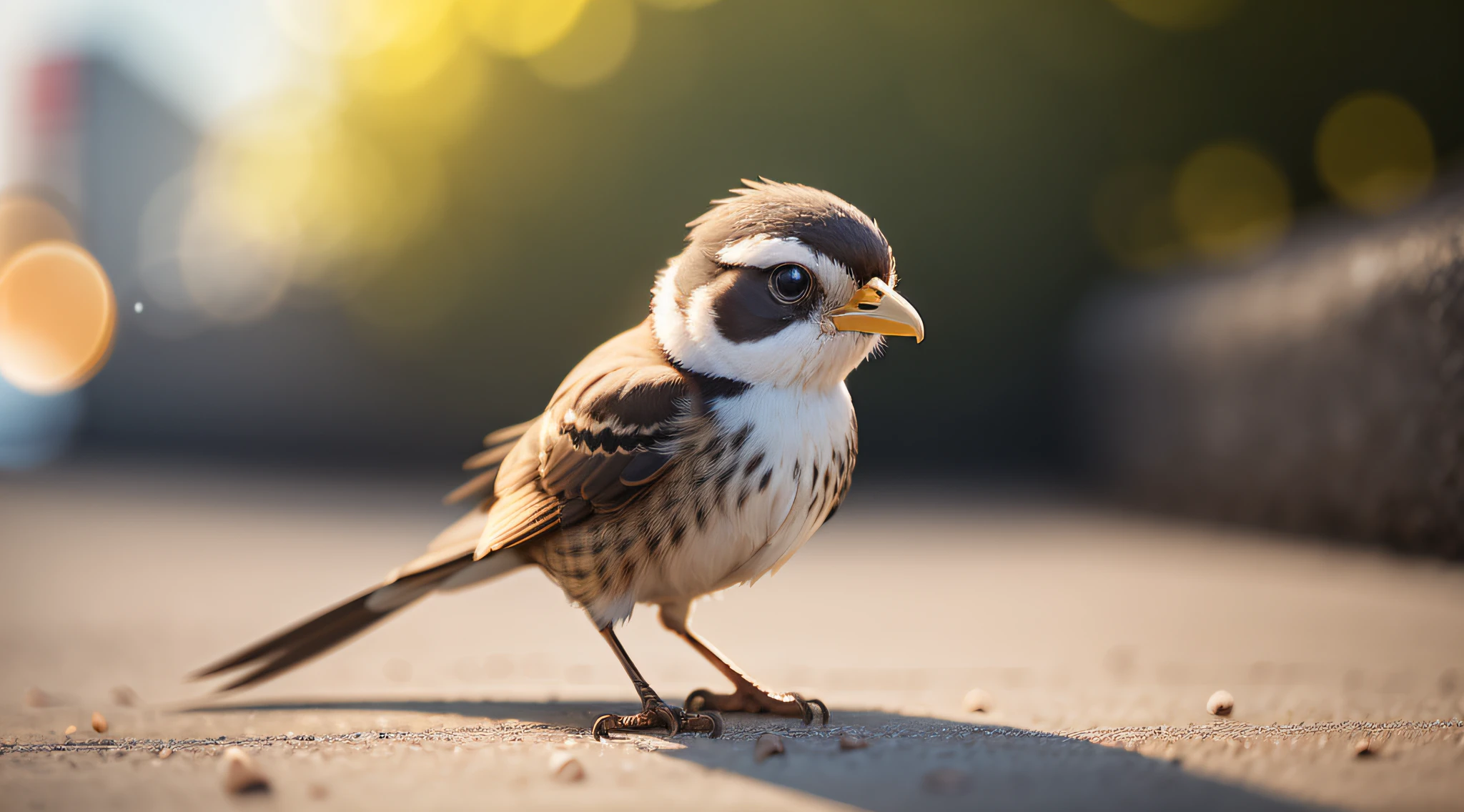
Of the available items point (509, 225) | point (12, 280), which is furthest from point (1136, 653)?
point (12, 280)

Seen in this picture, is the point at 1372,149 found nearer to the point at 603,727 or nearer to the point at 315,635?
the point at 603,727

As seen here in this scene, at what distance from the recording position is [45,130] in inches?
409

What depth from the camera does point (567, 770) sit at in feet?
6.79

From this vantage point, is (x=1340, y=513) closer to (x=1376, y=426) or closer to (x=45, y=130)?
(x=1376, y=426)

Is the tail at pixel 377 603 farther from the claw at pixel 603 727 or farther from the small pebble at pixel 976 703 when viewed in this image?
the small pebble at pixel 976 703

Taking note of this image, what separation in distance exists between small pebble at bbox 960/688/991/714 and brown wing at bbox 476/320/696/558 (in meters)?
1.16

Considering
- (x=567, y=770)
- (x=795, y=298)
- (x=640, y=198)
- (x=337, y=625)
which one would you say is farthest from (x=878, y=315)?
(x=640, y=198)

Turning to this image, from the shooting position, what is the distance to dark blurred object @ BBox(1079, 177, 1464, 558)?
5.09 meters

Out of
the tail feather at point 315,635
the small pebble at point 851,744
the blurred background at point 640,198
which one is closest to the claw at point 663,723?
the small pebble at point 851,744

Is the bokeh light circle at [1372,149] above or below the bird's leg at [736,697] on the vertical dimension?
above

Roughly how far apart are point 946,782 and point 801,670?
1951 mm

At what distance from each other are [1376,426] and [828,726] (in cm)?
438

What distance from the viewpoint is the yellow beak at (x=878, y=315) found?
105 inches

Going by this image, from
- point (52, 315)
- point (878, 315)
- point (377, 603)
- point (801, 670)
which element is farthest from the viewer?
point (52, 315)
